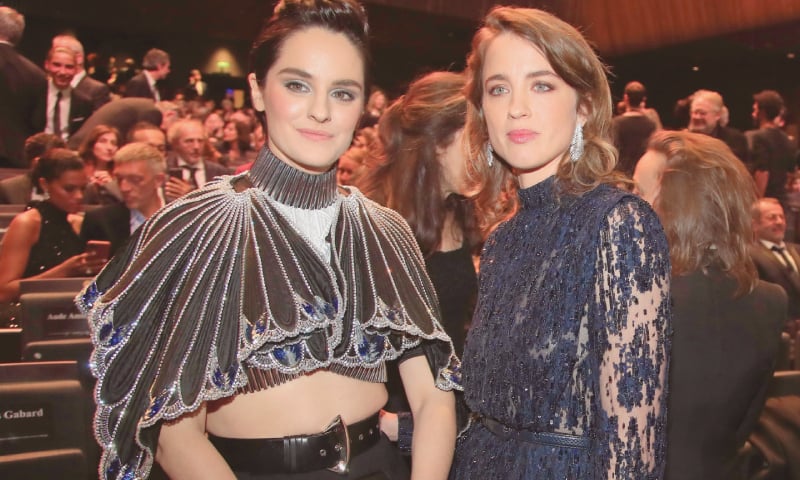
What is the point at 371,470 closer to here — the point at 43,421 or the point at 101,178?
the point at 43,421

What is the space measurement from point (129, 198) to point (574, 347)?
→ 3.17 metres

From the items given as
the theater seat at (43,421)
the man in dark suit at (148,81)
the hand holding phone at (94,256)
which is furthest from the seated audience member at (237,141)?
the theater seat at (43,421)

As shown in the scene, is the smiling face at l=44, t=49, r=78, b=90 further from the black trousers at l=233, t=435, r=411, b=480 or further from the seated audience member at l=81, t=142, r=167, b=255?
the black trousers at l=233, t=435, r=411, b=480

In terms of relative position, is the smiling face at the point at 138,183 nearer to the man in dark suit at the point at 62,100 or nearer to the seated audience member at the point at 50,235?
the seated audience member at the point at 50,235

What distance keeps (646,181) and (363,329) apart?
1.21 m

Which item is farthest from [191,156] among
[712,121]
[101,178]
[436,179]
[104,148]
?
[712,121]

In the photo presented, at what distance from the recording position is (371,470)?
1.70 m

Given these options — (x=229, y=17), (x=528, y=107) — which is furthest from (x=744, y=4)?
(x=528, y=107)

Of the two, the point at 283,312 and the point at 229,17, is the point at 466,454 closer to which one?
the point at 283,312

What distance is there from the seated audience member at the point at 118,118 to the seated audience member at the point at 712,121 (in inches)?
156

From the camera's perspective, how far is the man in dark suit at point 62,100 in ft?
19.1

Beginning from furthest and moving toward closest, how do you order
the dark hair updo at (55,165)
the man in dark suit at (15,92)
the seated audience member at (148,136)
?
1. the man in dark suit at (15,92)
2. the seated audience member at (148,136)
3. the dark hair updo at (55,165)

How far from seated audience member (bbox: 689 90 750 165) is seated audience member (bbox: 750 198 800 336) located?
1.49 m

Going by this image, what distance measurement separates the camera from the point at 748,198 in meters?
2.38
